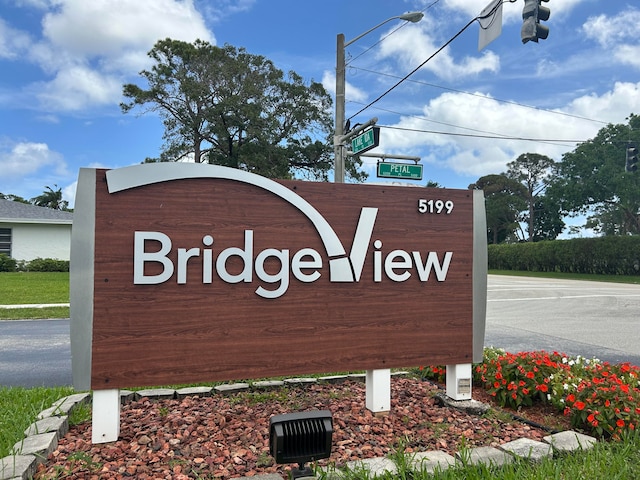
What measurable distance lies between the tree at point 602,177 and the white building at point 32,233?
3185 cm

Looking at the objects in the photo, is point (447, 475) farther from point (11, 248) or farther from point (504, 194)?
point (504, 194)

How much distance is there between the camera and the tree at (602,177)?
29.3 meters

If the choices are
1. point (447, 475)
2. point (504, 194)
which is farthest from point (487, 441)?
point (504, 194)

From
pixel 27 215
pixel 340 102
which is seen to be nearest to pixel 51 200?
pixel 27 215

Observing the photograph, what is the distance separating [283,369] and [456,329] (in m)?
1.48

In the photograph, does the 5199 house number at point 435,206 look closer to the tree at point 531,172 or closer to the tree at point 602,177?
the tree at point 602,177

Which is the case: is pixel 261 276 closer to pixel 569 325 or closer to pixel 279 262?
pixel 279 262

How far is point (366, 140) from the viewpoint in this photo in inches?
416

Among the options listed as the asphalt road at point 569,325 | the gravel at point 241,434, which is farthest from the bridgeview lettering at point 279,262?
the asphalt road at point 569,325

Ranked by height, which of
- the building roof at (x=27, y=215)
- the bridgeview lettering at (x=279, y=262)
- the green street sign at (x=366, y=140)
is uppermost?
the green street sign at (x=366, y=140)

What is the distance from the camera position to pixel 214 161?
1054 inches

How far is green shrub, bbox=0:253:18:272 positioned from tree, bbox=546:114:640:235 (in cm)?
3400

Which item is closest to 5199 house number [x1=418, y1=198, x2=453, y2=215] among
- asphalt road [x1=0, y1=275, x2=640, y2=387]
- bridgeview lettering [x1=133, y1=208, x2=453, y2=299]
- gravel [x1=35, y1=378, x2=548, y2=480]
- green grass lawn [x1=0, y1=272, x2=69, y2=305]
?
bridgeview lettering [x1=133, y1=208, x2=453, y2=299]

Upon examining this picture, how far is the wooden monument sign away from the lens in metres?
3.10
